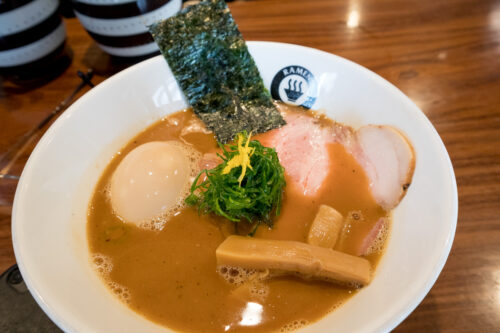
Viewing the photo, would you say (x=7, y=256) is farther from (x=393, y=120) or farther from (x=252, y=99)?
(x=393, y=120)

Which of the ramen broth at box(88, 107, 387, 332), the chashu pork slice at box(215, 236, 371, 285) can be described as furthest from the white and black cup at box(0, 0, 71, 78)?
the chashu pork slice at box(215, 236, 371, 285)

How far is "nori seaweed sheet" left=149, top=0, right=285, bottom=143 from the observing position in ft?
5.67

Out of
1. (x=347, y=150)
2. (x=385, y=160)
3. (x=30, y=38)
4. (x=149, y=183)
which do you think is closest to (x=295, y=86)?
(x=347, y=150)

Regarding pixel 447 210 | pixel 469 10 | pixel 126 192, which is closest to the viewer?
pixel 447 210

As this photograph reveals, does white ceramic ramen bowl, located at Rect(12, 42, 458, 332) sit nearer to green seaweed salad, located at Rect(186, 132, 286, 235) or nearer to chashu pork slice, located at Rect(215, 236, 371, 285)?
chashu pork slice, located at Rect(215, 236, 371, 285)

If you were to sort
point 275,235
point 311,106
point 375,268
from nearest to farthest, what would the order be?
point 375,268, point 275,235, point 311,106

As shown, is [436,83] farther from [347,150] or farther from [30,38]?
[30,38]

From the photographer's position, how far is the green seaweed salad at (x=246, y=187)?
4.35ft

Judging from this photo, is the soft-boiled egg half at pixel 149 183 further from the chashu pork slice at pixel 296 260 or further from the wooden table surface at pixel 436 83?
the wooden table surface at pixel 436 83

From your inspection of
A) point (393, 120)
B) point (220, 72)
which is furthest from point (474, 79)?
point (220, 72)

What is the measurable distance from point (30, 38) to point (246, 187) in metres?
1.59

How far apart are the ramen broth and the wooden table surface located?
0.34 meters

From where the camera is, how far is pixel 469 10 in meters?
2.42

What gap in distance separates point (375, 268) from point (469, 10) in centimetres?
217
